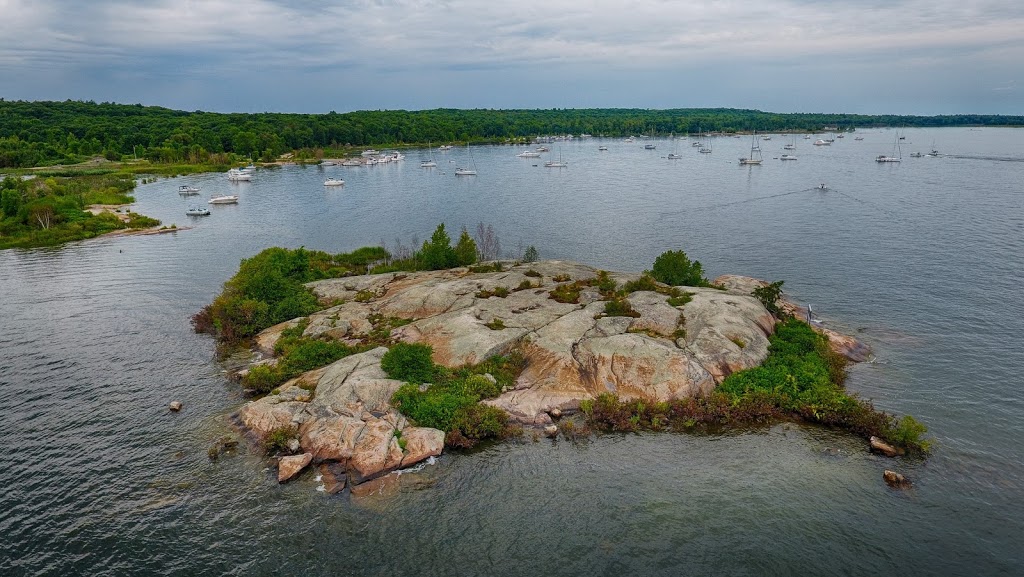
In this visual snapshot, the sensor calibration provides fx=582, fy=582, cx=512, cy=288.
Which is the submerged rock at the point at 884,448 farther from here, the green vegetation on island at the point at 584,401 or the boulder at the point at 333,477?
the boulder at the point at 333,477

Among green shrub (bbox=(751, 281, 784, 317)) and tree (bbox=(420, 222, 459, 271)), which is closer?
green shrub (bbox=(751, 281, 784, 317))

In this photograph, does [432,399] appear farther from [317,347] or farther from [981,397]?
[981,397]

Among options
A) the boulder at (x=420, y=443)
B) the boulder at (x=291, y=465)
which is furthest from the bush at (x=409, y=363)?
the boulder at (x=291, y=465)

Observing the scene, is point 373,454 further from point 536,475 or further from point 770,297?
point 770,297

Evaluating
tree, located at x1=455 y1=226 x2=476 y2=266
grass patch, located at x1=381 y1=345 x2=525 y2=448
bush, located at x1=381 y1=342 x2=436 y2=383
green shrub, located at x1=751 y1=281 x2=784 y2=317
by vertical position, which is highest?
tree, located at x1=455 y1=226 x2=476 y2=266

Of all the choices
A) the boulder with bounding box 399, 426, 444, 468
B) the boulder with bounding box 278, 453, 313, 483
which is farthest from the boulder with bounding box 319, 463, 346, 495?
the boulder with bounding box 399, 426, 444, 468

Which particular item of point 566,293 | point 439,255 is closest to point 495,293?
point 566,293

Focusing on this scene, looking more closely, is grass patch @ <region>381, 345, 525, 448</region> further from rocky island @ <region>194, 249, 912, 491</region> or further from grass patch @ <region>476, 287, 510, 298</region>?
grass patch @ <region>476, 287, 510, 298</region>
